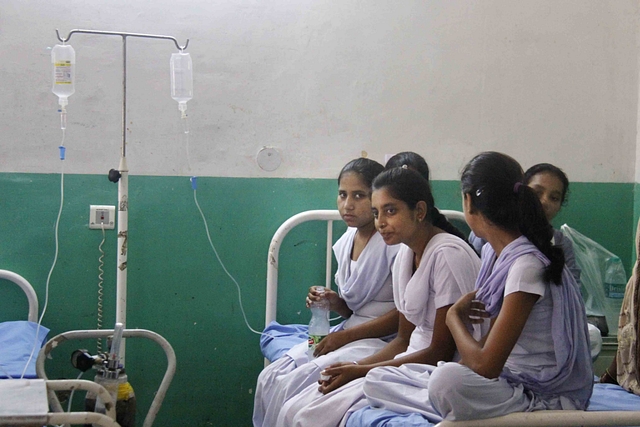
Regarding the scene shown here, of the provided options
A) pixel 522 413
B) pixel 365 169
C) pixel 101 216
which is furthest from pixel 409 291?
pixel 101 216

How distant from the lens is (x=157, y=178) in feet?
11.6

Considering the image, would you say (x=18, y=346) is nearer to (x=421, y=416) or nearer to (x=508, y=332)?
(x=421, y=416)

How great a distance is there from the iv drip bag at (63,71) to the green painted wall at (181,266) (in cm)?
48

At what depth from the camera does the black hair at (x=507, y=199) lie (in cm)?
210

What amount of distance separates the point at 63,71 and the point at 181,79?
488 mm

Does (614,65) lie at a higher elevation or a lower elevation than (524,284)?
higher

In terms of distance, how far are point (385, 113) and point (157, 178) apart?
44.9 inches

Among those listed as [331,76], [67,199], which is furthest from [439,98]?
[67,199]

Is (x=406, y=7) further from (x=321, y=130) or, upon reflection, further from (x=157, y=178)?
(x=157, y=178)

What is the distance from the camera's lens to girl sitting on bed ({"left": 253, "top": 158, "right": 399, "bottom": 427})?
2938 mm

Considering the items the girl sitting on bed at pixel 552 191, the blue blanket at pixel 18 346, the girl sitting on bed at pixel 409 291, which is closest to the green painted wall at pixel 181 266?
the blue blanket at pixel 18 346

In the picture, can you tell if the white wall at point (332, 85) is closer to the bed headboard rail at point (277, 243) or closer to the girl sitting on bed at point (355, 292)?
the bed headboard rail at point (277, 243)

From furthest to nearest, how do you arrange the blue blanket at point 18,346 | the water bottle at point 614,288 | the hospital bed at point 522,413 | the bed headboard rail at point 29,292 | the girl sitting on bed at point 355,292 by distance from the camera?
1. the water bottle at point 614,288
2. the bed headboard rail at point 29,292
3. the girl sitting on bed at point 355,292
4. the blue blanket at point 18,346
5. the hospital bed at point 522,413

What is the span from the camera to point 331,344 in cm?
294
